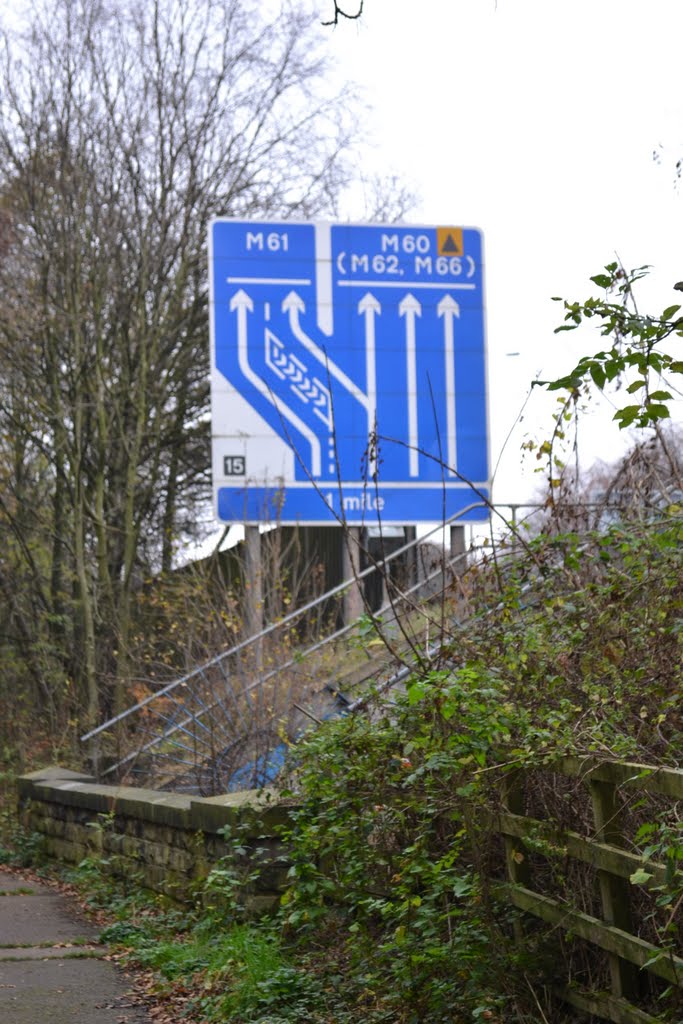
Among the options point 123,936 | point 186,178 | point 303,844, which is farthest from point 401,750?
point 186,178

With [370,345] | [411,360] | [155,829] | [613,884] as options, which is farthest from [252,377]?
[613,884]

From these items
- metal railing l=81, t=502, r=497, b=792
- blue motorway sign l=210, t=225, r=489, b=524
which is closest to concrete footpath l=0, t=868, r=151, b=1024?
metal railing l=81, t=502, r=497, b=792

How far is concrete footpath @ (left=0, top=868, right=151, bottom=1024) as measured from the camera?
19.9 feet

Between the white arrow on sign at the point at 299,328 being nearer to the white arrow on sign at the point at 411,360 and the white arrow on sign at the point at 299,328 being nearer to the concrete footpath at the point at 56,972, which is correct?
the white arrow on sign at the point at 411,360

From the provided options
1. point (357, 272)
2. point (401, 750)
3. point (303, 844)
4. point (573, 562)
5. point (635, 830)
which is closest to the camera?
point (635, 830)

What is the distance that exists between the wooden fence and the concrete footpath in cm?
200

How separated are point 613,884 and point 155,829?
4.90 m

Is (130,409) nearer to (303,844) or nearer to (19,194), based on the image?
(19,194)

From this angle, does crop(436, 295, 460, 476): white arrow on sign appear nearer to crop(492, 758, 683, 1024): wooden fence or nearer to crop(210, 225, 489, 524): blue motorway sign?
crop(210, 225, 489, 524): blue motorway sign

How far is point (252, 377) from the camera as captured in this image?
1487 centimetres

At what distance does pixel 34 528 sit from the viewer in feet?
58.1

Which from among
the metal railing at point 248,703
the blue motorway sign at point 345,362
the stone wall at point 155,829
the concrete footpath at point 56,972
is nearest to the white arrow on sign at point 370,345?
the blue motorway sign at point 345,362

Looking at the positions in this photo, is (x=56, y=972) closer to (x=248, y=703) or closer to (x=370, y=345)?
(x=248, y=703)

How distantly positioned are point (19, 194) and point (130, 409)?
312 centimetres
